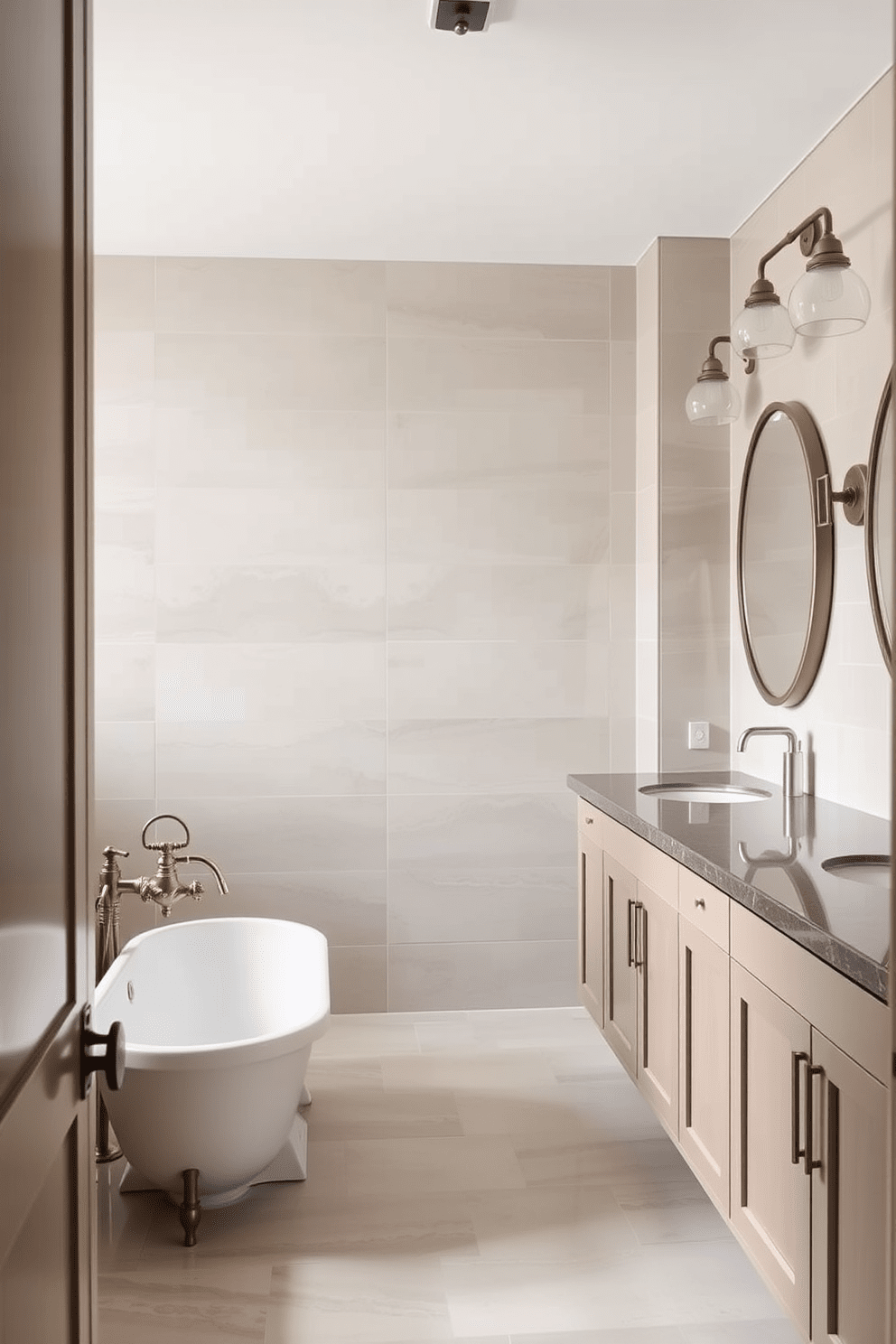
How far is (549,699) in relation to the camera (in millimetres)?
3891

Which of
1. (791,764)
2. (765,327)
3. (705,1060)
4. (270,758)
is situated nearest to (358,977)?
(270,758)

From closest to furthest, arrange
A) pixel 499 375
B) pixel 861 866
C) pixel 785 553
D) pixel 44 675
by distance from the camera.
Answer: pixel 44 675 < pixel 861 866 < pixel 785 553 < pixel 499 375

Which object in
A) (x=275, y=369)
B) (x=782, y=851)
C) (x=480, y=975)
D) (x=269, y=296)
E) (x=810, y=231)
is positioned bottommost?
(x=480, y=975)

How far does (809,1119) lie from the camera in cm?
168

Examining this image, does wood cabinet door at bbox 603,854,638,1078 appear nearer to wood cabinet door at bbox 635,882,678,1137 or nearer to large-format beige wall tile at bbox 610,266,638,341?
wood cabinet door at bbox 635,882,678,1137

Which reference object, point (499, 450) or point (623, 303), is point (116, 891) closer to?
point (499, 450)

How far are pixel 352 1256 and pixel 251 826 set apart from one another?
1651 mm

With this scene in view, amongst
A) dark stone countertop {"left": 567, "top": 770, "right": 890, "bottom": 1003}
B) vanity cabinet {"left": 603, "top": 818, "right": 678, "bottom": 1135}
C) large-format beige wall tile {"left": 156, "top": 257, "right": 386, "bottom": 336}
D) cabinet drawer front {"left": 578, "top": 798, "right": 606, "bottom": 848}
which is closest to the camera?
dark stone countertop {"left": 567, "top": 770, "right": 890, "bottom": 1003}

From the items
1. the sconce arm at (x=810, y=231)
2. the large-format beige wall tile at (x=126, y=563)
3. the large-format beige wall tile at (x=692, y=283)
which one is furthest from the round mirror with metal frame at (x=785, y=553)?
the large-format beige wall tile at (x=126, y=563)

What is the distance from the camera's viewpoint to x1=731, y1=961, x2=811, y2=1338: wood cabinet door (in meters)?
1.71

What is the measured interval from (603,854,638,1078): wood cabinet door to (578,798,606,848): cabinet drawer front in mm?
82

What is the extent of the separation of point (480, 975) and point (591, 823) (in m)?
0.95

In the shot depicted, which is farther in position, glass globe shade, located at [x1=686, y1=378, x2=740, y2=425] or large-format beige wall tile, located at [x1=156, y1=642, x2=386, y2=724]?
large-format beige wall tile, located at [x1=156, y1=642, x2=386, y2=724]

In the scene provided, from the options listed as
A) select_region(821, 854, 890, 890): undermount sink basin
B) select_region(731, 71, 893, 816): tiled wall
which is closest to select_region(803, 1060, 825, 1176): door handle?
select_region(821, 854, 890, 890): undermount sink basin
